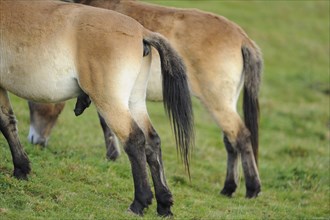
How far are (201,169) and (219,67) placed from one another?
250 centimetres

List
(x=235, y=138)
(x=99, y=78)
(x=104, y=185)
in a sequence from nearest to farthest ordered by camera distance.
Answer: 1. (x=99, y=78)
2. (x=104, y=185)
3. (x=235, y=138)

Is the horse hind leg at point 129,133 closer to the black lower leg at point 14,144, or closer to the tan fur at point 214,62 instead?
the black lower leg at point 14,144

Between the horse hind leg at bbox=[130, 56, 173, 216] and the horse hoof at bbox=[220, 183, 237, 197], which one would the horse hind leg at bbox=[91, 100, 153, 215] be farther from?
the horse hoof at bbox=[220, 183, 237, 197]

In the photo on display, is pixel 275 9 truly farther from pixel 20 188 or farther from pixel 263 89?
pixel 20 188

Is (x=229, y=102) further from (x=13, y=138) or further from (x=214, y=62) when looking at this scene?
(x=13, y=138)

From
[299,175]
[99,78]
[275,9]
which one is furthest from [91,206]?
[275,9]

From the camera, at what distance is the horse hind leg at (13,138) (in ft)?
25.8

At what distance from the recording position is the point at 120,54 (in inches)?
285

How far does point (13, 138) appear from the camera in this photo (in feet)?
26.0

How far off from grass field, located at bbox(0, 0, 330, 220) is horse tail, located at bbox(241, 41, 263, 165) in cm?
94

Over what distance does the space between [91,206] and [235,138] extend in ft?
9.20

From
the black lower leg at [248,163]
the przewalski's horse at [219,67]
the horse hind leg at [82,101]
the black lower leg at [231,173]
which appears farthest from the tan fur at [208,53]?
the horse hind leg at [82,101]

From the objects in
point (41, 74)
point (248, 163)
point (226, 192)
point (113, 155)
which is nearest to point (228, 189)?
point (226, 192)

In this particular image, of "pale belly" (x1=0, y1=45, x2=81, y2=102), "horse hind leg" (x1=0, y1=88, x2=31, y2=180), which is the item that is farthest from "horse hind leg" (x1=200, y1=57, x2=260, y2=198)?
"horse hind leg" (x1=0, y1=88, x2=31, y2=180)
